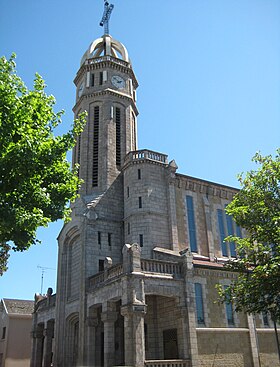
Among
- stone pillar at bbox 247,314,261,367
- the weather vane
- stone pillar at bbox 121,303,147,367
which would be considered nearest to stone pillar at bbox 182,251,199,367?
stone pillar at bbox 121,303,147,367

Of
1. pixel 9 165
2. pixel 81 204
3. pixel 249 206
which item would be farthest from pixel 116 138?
pixel 9 165

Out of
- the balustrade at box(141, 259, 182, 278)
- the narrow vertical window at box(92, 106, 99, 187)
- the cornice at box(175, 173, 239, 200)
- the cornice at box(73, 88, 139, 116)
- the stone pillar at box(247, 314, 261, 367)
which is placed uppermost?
the cornice at box(73, 88, 139, 116)

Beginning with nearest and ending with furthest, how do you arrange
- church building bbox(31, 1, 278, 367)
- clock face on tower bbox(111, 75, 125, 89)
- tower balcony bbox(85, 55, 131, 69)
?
church building bbox(31, 1, 278, 367) < clock face on tower bbox(111, 75, 125, 89) < tower balcony bbox(85, 55, 131, 69)

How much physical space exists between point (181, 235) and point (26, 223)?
17.1 meters

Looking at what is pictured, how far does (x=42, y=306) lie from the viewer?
3481 cm

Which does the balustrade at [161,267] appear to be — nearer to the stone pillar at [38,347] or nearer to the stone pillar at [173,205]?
the stone pillar at [173,205]

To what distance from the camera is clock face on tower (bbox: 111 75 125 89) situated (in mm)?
38969

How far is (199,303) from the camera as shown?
2373 centimetres

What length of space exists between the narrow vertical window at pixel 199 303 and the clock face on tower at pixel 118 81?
23.1 meters

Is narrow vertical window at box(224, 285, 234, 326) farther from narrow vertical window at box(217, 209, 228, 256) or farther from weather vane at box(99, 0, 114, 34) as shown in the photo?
weather vane at box(99, 0, 114, 34)

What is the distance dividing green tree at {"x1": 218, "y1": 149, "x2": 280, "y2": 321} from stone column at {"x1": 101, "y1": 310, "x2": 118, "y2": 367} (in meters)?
7.92

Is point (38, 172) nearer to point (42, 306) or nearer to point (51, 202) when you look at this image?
point (51, 202)

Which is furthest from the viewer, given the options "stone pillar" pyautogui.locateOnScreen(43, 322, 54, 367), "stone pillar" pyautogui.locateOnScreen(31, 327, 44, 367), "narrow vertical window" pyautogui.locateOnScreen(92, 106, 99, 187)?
"narrow vertical window" pyautogui.locateOnScreen(92, 106, 99, 187)

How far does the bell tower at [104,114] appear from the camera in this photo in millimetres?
34281
